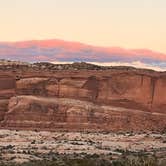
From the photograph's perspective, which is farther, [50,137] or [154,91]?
[154,91]

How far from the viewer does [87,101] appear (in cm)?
4491

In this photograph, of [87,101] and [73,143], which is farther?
[87,101]

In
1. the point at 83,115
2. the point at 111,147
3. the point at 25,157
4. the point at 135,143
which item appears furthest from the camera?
the point at 83,115

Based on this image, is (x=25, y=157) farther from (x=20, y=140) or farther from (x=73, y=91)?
(x=73, y=91)

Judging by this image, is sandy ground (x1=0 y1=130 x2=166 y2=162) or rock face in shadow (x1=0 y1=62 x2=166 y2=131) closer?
sandy ground (x1=0 y1=130 x2=166 y2=162)

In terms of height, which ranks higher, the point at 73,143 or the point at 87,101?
the point at 87,101

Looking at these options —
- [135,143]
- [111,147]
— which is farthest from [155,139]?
[111,147]

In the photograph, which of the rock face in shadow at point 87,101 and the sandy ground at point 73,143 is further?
the rock face in shadow at point 87,101

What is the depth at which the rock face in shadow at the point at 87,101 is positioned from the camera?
4419 centimetres

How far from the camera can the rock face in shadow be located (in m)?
44.2

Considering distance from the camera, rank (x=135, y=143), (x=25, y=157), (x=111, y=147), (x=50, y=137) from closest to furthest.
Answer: (x=25, y=157) < (x=111, y=147) < (x=135, y=143) < (x=50, y=137)

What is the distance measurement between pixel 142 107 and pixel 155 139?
7.05 metres

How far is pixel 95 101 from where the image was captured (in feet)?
148

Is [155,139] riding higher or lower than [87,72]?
lower
